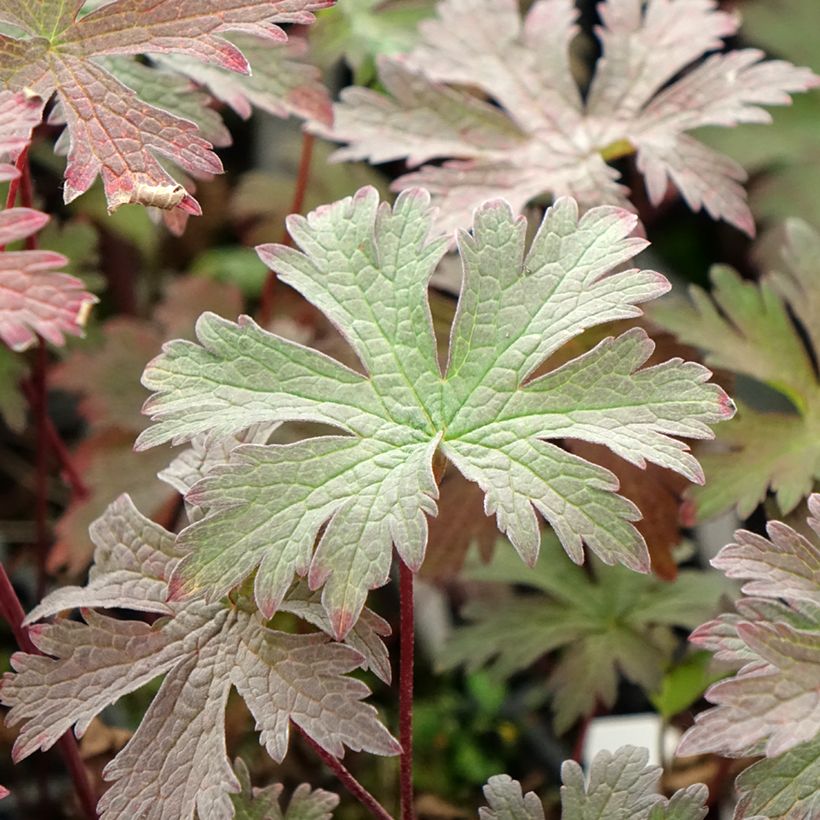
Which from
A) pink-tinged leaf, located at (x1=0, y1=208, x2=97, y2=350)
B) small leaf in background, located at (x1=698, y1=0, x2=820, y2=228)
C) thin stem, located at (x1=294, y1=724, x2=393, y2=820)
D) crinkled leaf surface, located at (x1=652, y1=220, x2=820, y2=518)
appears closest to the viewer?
pink-tinged leaf, located at (x1=0, y1=208, x2=97, y2=350)

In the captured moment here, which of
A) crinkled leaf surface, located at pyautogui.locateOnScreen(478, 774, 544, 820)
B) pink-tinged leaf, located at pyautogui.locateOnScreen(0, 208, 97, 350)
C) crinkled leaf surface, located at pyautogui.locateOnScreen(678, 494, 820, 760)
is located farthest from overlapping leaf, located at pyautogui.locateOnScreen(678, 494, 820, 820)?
pink-tinged leaf, located at pyautogui.locateOnScreen(0, 208, 97, 350)

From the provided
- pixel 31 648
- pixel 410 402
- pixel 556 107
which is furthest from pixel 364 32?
pixel 31 648

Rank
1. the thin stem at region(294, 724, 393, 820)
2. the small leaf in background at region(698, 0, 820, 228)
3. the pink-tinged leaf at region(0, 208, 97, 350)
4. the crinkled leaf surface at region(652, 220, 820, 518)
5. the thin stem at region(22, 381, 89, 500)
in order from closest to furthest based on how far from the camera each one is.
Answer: the pink-tinged leaf at region(0, 208, 97, 350)
the thin stem at region(294, 724, 393, 820)
the crinkled leaf surface at region(652, 220, 820, 518)
the thin stem at region(22, 381, 89, 500)
the small leaf in background at region(698, 0, 820, 228)

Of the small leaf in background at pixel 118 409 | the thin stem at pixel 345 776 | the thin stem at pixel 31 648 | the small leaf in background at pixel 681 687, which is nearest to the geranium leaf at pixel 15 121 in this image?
the thin stem at pixel 31 648

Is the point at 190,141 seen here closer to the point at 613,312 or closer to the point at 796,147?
the point at 613,312

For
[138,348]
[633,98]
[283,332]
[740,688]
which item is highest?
[633,98]

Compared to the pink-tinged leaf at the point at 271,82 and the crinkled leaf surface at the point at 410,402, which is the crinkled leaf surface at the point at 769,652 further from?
the pink-tinged leaf at the point at 271,82

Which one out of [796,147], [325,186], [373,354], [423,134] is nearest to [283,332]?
[423,134]

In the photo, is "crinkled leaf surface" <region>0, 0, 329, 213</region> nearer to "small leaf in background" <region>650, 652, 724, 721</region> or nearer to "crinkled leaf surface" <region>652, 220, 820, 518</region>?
"crinkled leaf surface" <region>652, 220, 820, 518</region>
